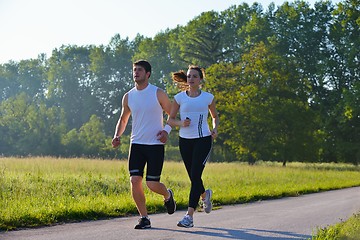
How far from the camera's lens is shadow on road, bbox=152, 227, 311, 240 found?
8.12 meters

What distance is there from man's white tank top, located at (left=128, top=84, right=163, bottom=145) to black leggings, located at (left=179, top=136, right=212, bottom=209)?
0.58m

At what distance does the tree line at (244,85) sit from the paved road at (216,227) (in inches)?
1288

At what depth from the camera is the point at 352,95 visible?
50.0 metres

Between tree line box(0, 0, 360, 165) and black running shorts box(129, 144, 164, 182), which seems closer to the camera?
black running shorts box(129, 144, 164, 182)

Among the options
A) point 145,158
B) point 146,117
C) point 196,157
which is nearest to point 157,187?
point 145,158

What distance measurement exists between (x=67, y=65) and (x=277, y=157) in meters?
55.2

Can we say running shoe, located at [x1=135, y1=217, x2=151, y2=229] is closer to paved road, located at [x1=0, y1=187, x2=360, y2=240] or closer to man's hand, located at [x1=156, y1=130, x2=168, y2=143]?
paved road, located at [x1=0, y1=187, x2=360, y2=240]

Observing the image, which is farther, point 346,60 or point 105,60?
point 105,60

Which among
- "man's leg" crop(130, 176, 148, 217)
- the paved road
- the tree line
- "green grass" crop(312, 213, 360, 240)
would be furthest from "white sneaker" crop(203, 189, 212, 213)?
the tree line

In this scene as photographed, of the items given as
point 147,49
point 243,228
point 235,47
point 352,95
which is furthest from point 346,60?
point 243,228

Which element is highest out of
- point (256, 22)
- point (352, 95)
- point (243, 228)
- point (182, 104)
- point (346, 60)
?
point (256, 22)

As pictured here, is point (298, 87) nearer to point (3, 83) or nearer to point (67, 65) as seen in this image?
point (67, 65)

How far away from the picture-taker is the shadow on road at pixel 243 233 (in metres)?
8.12

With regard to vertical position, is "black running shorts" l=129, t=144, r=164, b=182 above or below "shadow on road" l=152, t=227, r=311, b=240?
above
